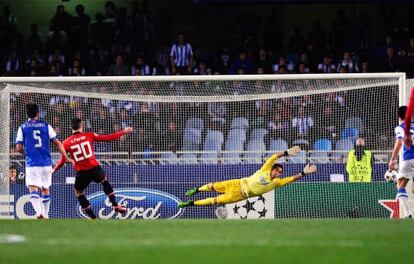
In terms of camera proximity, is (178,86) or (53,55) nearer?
(178,86)

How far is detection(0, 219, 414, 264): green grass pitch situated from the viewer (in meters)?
9.04

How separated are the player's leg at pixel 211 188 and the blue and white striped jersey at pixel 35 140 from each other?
3.40 metres

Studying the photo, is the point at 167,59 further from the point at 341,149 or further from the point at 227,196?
the point at 341,149

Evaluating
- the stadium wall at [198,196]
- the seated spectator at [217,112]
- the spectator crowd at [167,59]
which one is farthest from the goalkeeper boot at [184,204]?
the seated spectator at [217,112]

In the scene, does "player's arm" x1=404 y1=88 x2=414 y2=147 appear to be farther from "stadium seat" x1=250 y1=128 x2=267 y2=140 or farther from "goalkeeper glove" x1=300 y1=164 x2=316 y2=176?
"stadium seat" x1=250 y1=128 x2=267 y2=140

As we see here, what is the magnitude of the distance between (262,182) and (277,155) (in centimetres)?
66

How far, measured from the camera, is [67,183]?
2048cm

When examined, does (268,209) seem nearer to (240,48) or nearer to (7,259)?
(240,48)

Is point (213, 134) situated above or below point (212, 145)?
above

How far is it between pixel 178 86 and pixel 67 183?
285 cm

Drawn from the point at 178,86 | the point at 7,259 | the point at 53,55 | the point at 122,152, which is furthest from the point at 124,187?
the point at 7,259

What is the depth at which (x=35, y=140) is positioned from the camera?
56.2 ft

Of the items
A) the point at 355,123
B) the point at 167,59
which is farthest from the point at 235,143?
the point at 167,59

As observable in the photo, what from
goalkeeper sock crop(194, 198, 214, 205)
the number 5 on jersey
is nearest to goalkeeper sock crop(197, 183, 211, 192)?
goalkeeper sock crop(194, 198, 214, 205)
